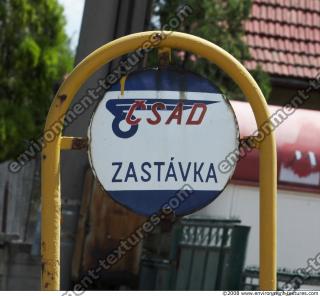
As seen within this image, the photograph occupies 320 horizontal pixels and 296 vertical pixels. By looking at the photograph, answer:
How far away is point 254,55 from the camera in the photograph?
12.4 metres

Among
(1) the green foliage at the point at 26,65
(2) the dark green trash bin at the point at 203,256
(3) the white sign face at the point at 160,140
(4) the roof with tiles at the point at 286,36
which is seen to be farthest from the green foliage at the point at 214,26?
(3) the white sign face at the point at 160,140

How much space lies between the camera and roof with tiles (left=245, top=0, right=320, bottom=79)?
41.6ft

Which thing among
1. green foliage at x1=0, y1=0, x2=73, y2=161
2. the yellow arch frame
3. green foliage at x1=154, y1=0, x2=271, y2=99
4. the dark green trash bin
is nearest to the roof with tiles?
green foliage at x1=154, y1=0, x2=271, y2=99

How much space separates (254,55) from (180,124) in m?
9.05

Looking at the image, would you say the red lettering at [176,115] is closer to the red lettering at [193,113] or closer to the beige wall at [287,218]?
the red lettering at [193,113]

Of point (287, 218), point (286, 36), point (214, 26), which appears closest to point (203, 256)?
point (287, 218)

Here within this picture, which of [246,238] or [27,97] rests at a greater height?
[27,97]

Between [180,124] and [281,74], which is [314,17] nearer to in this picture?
[281,74]

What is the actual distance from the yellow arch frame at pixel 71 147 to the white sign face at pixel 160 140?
0.12 m

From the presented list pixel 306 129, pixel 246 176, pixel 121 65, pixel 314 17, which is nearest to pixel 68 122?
pixel 121 65

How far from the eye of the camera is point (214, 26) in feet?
32.1

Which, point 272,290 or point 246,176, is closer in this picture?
point 272,290

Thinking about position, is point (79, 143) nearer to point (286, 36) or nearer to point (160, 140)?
point (160, 140)

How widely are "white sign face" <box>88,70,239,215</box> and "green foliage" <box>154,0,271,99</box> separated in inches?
229
